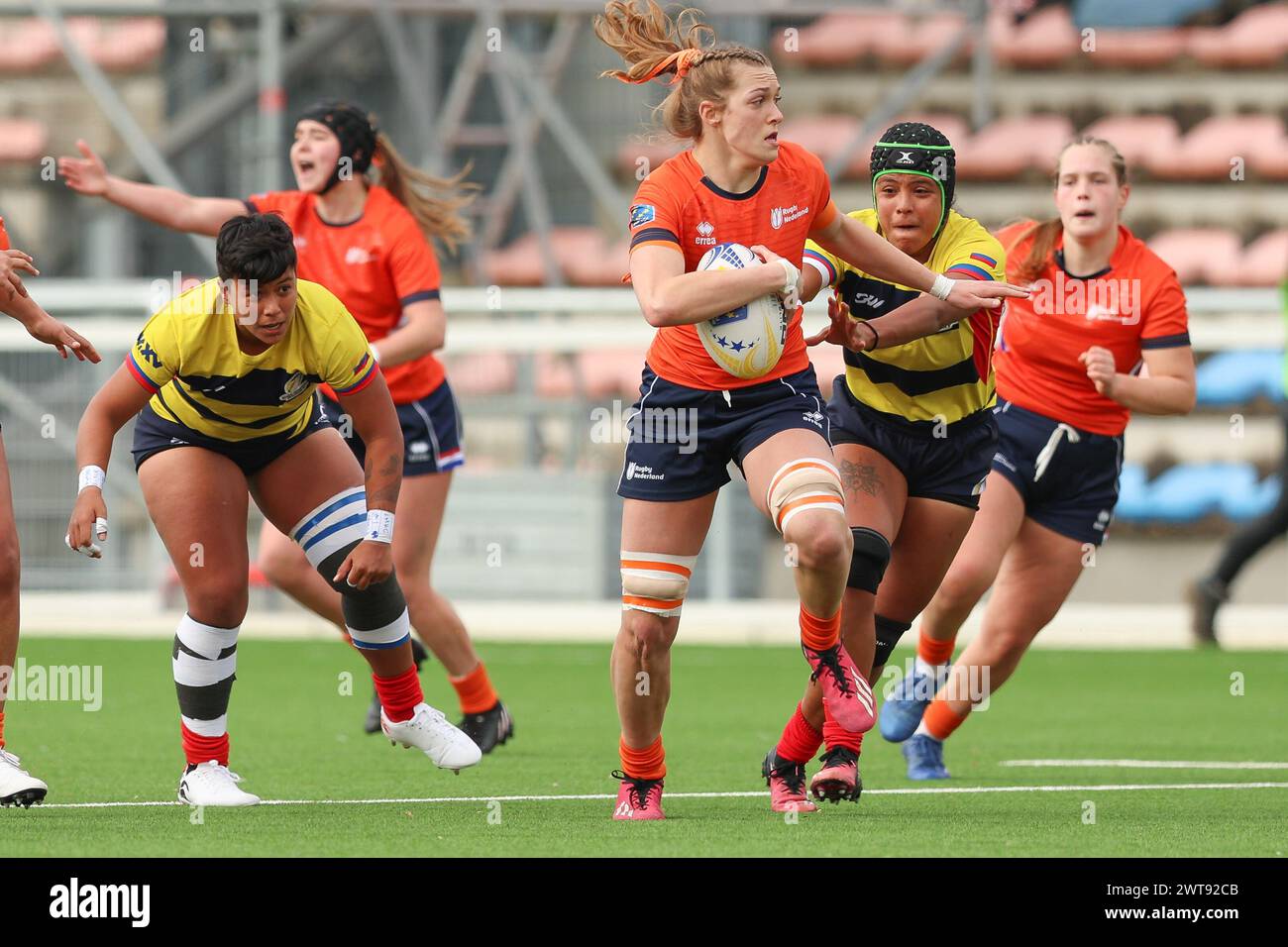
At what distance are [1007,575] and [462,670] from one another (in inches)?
83.6

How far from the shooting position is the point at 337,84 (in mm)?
20109

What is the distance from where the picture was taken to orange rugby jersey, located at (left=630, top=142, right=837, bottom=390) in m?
5.62

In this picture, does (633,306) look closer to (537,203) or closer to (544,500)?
(544,500)

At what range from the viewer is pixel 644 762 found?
19.0 feet

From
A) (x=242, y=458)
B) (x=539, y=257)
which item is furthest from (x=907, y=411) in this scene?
(x=539, y=257)

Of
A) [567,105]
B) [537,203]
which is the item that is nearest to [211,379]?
[537,203]

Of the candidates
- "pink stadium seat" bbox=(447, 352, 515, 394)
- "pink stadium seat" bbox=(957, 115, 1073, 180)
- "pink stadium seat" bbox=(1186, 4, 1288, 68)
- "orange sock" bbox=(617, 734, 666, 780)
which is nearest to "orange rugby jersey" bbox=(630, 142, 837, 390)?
"orange sock" bbox=(617, 734, 666, 780)

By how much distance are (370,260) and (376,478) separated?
205cm

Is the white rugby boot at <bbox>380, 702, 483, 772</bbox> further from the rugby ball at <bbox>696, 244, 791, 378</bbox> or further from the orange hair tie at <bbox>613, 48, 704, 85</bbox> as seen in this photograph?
the orange hair tie at <bbox>613, 48, 704, 85</bbox>

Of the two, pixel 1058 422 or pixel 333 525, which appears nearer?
pixel 333 525

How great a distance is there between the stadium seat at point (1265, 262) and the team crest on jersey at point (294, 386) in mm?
14321

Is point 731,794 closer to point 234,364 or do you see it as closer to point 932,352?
point 932,352

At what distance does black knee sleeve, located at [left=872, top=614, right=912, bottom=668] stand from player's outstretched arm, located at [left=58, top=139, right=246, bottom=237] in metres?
2.89

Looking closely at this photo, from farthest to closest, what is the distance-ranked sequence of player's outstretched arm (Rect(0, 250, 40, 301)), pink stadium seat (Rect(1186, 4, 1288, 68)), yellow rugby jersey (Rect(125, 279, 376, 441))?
pink stadium seat (Rect(1186, 4, 1288, 68)) → player's outstretched arm (Rect(0, 250, 40, 301)) → yellow rugby jersey (Rect(125, 279, 376, 441))
